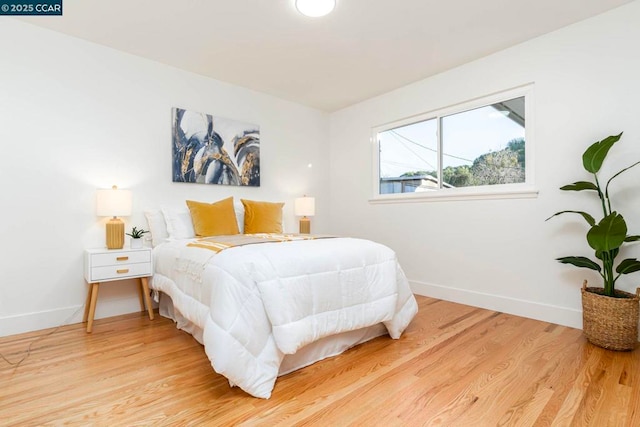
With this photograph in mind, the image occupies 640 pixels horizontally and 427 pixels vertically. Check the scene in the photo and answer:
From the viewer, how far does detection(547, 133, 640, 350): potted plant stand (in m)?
2.01

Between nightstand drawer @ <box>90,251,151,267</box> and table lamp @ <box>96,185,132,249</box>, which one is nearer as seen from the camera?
nightstand drawer @ <box>90,251,151,267</box>

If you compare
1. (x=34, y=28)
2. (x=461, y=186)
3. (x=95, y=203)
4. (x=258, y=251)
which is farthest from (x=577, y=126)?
(x=34, y=28)

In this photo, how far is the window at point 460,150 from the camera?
2.91 meters

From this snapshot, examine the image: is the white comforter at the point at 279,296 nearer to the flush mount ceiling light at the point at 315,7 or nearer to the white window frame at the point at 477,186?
the white window frame at the point at 477,186

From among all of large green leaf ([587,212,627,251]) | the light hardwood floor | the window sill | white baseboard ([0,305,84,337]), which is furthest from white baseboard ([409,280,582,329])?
white baseboard ([0,305,84,337])

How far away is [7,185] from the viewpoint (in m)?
2.41

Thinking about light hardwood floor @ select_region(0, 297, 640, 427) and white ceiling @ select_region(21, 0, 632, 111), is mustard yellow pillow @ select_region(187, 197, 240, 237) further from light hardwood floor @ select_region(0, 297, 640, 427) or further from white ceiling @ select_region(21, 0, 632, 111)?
white ceiling @ select_region(21, 0, 632, 111)

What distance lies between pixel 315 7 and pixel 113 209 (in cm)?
218

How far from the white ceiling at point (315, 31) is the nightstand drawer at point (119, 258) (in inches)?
70.4

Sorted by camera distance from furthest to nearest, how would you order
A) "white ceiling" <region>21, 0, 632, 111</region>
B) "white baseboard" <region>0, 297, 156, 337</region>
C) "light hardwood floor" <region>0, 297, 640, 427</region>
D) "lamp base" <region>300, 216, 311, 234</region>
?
"lamp base" <region>300, 216, 311, 234</region>
"white baseboard" <region>0, 297, 156, 337</region>
"white ceiling" <region>21, 0, 632, 111</region>
"light hardwood floor" <region>0, 297, 640, 427</region>

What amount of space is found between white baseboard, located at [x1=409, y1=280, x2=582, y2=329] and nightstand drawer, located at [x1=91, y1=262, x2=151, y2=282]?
2701mm

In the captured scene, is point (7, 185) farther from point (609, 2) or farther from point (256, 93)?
point (609, 2)

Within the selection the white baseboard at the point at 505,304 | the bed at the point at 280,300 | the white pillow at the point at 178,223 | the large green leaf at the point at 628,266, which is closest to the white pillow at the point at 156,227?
the white pillow at the point at 178,223

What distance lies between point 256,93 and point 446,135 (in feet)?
7.34
